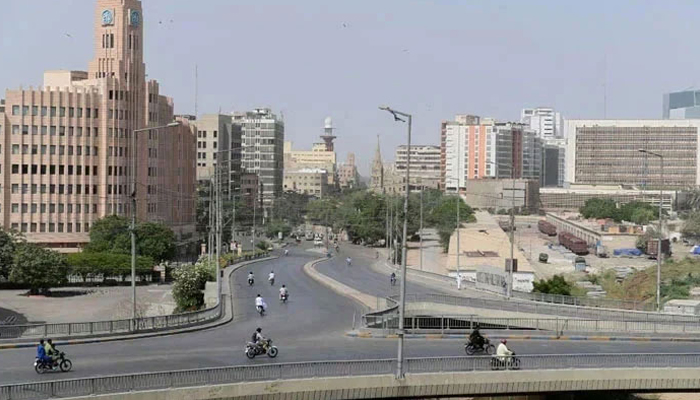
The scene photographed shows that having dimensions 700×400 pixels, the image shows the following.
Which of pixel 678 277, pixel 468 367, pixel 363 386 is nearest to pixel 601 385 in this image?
pixel 468 367

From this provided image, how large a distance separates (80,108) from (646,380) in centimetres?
9118

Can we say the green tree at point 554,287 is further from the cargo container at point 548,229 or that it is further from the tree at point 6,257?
the cargo container at point 548,229

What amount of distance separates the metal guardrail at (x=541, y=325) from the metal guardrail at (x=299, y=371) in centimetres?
939

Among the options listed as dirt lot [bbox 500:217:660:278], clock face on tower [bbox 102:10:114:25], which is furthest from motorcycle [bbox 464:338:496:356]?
clock face on tower [bbox 102:10:114:25]

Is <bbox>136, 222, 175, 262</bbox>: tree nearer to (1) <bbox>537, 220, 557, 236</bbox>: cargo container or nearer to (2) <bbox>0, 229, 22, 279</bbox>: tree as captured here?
(2) <bbox>0, 229, 22, 279</bbox>: tree

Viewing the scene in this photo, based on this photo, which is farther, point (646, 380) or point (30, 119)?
point (30, 119)

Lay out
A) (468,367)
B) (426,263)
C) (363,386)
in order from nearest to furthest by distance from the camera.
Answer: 1. (363,386)
2. (468,367)
3. (426,263)

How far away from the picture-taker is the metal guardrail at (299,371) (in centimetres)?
2377

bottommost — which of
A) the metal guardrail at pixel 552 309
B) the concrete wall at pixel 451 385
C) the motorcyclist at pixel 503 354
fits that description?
the metal guardrail at pixel 552 309

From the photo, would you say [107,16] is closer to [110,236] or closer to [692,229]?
[110,236]

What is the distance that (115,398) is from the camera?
78.0 ft

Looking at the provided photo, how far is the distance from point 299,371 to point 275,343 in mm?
9255

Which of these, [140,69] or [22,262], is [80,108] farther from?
[22,262]

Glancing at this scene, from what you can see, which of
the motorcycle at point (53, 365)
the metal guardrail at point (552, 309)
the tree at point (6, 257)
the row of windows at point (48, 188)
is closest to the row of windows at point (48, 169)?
the row of windows at point (48, 188)
